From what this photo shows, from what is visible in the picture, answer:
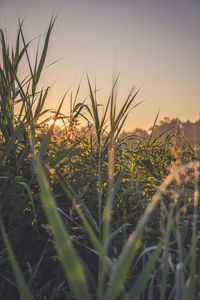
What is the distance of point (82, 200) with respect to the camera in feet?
3.49

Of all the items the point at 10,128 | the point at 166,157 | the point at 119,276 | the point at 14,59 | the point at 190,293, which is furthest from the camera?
the point at 166,157

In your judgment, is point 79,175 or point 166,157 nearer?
point 79,175

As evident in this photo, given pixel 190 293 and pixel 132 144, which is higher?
pixel 132 144

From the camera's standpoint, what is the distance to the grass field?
3.42 ft

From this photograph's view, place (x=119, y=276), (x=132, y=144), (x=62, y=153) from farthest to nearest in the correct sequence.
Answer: (x=132, y=144) < (x=62, y=153) < (x=119, y=276)

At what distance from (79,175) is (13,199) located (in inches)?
18.3

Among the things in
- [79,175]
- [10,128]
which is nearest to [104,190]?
[79,175]

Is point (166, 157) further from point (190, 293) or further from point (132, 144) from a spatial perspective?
point (190, 293)

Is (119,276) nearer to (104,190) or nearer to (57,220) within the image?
(57,220)

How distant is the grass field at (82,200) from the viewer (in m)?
1.04

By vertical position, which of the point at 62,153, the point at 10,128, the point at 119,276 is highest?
the point at 10,128

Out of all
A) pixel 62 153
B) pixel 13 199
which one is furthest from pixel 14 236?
pixel 62 153

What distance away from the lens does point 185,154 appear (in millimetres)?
2105

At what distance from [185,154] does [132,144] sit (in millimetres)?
493
